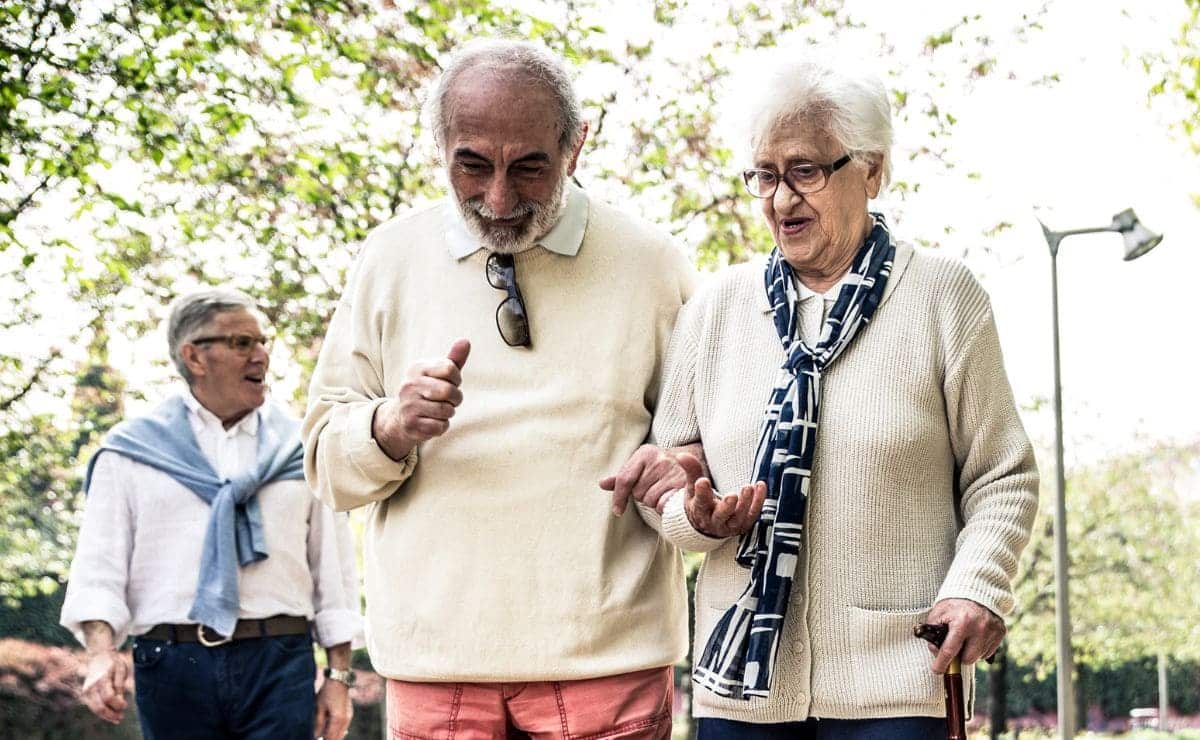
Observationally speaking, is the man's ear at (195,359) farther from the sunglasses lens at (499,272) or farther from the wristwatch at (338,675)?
the sunglasses lens at (499,272)

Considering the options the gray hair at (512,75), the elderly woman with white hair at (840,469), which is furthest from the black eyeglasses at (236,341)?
the elderly woman with white hair at (840,469)

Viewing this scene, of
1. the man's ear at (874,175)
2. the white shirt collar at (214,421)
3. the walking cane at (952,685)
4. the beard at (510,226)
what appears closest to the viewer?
the walking cane at (952,685)

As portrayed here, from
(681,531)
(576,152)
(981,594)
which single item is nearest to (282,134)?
(576,152)

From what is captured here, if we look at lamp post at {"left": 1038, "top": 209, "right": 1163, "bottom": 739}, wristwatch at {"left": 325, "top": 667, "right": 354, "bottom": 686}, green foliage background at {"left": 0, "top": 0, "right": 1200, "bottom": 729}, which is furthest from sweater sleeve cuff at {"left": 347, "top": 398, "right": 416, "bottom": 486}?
lamp post at {"left": 1038, "top": 209, "right": 1163, "bottom": 739}

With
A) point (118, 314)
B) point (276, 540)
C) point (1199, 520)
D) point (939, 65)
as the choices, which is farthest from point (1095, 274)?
point (276, 540)

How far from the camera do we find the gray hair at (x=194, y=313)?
4.46m

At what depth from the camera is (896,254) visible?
254 centimetres

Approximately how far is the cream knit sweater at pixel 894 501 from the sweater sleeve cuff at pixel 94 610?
2128 millimetres

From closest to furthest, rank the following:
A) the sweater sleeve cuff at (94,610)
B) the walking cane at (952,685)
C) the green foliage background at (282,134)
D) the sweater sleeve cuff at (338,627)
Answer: the walking cane at (952,685) < the sweater sleeve cuff at (94,610) < the sweater sleeve cuff at (338,627) < the green foliage background at (282,134)

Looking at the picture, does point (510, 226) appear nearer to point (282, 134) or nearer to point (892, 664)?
point (892, 664)

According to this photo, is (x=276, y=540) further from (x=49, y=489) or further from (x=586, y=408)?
(x=49, y=489)

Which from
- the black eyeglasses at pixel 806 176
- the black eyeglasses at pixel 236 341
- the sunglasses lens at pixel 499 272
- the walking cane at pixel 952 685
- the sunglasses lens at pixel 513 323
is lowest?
the walking cane at pixel 952 685

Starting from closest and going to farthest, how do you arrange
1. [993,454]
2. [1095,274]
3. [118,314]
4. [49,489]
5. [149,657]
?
[993,454]
[149,657]
[118,314]
[49,489]
[1095,274]

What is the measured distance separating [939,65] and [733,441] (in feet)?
27.8
